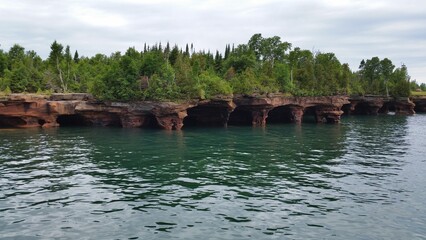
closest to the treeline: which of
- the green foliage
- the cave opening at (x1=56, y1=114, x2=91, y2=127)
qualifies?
the green foliage

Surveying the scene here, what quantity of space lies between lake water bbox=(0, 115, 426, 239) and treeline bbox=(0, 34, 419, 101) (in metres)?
17.8

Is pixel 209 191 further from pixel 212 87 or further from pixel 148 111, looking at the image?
pixel 212 87

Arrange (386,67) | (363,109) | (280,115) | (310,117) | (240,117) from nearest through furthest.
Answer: (240,117) < (280,115) < (310,117) < (363,109) < (386,67)

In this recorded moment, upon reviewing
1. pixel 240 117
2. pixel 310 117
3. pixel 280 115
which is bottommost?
pixel 310 117

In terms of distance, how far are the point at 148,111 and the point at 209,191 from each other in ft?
118

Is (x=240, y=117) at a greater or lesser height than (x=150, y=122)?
greater

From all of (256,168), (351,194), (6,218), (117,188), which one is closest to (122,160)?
(117,188)

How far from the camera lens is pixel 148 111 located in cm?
5544

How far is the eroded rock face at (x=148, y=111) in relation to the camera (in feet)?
176

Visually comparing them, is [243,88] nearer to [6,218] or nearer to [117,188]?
[117,188]

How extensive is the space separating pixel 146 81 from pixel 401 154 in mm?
35982

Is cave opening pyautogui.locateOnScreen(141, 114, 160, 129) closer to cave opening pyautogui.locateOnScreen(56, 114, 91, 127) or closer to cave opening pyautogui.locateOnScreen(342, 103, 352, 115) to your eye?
cave opening pyautogui.locateOnScreen(56, 114, 91, 127)

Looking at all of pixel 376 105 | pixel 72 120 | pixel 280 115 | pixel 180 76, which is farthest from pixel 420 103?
pixel 72 120

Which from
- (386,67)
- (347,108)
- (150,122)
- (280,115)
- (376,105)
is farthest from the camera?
(386,67)
